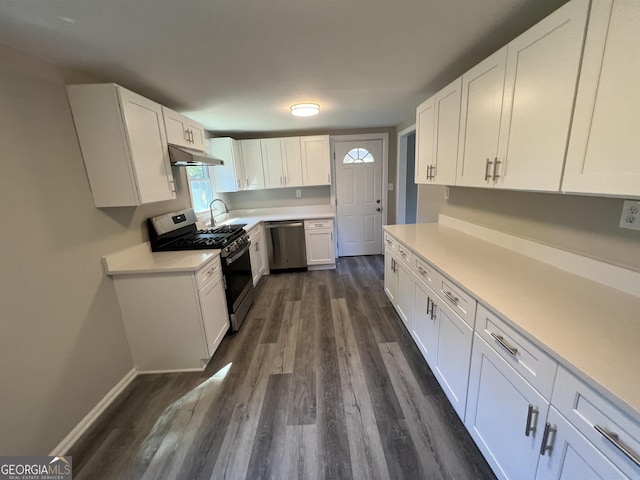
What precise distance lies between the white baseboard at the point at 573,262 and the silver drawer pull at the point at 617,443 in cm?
80

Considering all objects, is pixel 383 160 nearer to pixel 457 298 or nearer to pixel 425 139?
pixel 425 139

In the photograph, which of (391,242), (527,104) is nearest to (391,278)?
(391,242)

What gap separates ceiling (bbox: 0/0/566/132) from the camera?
117 centimetres

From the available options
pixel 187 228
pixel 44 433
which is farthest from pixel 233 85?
pixel 44 433

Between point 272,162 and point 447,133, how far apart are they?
281cm

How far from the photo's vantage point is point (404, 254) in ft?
7.70

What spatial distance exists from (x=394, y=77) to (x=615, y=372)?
7.17 feet

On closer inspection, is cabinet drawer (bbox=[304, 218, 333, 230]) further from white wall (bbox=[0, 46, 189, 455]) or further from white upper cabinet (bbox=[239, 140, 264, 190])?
white wall (bbox=[0, 46, 189, 455])

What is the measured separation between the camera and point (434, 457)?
53.9 inches

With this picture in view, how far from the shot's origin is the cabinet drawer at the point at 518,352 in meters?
0.89

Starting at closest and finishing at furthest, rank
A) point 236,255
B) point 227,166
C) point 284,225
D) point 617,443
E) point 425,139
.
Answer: point 617,443 < point 425,139 < point 236,255 < point 227,166 < point 284,225

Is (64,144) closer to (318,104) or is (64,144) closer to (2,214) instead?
(2,214)

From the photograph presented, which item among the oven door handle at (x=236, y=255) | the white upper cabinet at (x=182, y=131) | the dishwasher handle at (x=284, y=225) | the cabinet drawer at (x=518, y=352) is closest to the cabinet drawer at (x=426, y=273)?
the cabinet drawer at (x=518, y=352)

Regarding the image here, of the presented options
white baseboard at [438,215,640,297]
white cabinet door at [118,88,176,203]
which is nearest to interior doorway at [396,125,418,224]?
white baseboard at [438,215,640,297]
